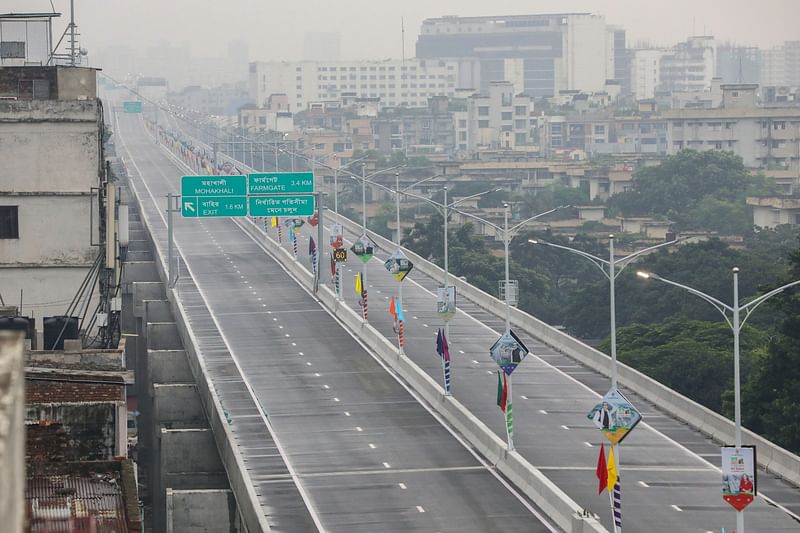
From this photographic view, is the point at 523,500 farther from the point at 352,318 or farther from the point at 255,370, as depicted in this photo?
the point at 352,318

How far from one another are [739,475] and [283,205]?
2401 inches

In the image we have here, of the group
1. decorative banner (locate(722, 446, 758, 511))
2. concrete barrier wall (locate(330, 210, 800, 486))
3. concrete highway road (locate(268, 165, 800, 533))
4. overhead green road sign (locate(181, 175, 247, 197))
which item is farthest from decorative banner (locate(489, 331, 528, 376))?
overhead green road sign (locate(181, 175, 247, 197))

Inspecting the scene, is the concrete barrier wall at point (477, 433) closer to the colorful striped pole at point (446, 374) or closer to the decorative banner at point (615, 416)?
the colorful striped pole at point (446, 374)

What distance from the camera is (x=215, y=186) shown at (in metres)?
92.9

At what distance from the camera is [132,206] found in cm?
16062

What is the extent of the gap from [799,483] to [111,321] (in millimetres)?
28895

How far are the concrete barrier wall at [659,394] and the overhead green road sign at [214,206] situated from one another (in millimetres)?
13906

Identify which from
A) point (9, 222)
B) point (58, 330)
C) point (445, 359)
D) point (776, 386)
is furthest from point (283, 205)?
point (58, 330)

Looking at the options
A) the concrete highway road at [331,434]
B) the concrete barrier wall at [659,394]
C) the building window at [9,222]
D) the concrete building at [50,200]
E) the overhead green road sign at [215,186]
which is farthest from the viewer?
the overhead green road sign at [215,186]

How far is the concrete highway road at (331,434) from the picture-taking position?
150ft

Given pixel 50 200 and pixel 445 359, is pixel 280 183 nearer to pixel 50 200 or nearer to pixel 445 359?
pixel 50 200

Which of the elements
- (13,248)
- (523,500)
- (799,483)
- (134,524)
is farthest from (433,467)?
(134,524)

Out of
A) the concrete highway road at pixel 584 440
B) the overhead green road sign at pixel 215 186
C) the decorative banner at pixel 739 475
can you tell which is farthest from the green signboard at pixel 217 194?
the decorative banner at pixel 739 475

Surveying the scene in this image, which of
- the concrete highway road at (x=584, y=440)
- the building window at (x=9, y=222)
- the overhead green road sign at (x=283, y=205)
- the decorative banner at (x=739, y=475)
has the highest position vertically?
the building window at (x=9, y=222)
